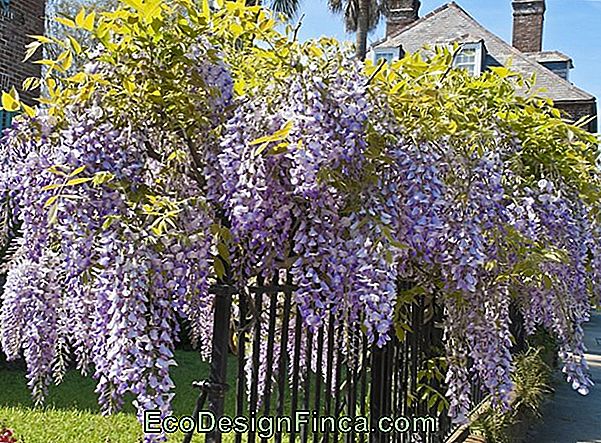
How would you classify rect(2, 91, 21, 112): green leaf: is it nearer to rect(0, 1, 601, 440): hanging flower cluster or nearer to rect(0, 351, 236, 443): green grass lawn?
rect(0, 1, 601, 440): hanging flower cluster

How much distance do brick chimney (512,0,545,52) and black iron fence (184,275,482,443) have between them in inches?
610

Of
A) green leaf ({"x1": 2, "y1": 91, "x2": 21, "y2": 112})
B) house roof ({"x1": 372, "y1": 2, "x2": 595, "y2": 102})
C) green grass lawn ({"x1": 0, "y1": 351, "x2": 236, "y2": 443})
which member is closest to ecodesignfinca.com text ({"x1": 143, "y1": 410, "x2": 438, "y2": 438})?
green leaf ({"x1": 2, "y1": 91, "x2": 21, "y2": 112})

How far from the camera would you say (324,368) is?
10.5 ft

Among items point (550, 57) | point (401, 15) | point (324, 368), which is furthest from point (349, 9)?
point (324, 368)

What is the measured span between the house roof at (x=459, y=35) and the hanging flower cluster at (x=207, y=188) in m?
14.8

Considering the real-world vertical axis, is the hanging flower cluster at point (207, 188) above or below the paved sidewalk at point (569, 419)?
above

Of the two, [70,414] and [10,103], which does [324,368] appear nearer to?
[10,103]

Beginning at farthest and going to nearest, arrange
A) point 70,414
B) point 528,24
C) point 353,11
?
point 353,11 < point 528,24 < point 70,414

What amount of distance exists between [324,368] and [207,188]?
1.51m

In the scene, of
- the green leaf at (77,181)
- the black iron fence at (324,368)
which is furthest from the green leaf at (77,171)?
the black iron fence at (324,368)

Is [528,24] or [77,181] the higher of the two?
[528,24]

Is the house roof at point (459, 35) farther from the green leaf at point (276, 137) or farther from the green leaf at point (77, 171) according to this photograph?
the green leaf at point (77, 171)

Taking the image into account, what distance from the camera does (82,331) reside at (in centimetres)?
209

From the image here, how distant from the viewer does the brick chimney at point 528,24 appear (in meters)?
17.6
